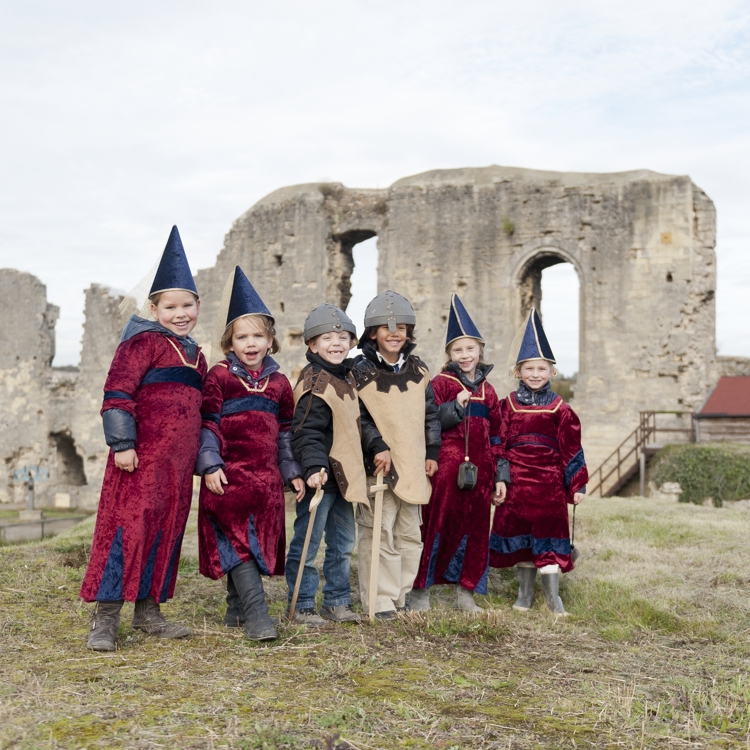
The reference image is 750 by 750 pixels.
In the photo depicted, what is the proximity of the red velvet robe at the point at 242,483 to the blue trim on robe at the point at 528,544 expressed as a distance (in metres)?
1.43

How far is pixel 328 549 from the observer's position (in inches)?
173

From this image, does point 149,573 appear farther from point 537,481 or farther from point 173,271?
point 537,481

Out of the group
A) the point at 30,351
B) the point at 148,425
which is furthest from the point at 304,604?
the point at 30,351

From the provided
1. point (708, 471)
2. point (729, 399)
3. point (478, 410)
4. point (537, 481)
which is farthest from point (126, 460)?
point (729, 399)

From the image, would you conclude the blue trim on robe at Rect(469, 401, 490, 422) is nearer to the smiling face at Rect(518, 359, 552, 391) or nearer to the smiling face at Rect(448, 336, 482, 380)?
the smiling face at Rect(448, 336, 482, 380)

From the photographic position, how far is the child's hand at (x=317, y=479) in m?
4.06

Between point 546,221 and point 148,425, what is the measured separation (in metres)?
12.1

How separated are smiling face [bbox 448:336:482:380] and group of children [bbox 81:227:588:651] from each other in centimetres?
1

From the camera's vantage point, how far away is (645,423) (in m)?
13.8

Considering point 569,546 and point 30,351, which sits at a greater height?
point 30,351

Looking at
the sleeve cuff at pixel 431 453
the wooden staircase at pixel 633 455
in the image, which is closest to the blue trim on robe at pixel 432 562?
the sleeve cuff at pixel 431 453

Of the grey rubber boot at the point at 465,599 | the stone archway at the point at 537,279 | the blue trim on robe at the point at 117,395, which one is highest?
the stone archway at the point at 537,279

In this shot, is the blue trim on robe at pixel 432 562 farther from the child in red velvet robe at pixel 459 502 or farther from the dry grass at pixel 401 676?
the dry grass at pixel 401 676

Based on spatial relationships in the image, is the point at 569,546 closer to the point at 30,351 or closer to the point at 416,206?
the point at 416,206
